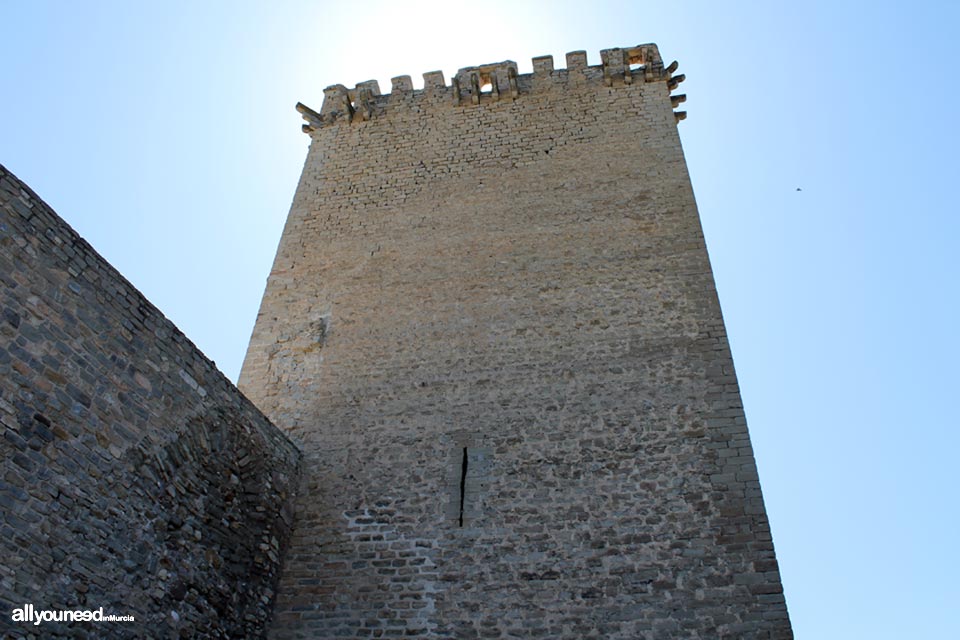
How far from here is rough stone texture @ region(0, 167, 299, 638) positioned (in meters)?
4.38

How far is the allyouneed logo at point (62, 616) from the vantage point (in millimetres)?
4148

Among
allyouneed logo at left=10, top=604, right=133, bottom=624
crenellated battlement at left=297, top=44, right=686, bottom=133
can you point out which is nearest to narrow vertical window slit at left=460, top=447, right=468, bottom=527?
allyouneed logo at left=10, top=604, right=133, bottom=624

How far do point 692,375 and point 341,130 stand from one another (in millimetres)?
6400

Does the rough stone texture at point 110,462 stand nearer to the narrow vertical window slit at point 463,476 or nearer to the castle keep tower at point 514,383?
the castle keep tower at point 514,383

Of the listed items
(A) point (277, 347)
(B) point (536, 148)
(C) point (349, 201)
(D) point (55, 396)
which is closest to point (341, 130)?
(C) point (349, 201)

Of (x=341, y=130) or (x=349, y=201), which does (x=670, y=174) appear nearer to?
(x=349, y=201)

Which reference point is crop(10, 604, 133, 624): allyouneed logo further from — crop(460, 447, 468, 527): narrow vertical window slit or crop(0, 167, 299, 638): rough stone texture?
crop(460, 447, 468, 527): narrow vertical window slit

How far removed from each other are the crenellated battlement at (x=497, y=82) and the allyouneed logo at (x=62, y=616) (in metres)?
7.76

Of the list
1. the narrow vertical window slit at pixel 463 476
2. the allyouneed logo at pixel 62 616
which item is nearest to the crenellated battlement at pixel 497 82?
the narrow vertical window slit at pixel 463 476

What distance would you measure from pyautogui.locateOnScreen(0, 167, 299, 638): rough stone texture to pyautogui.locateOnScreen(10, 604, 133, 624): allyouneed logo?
3 centimetres

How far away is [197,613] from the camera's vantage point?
5312 mm

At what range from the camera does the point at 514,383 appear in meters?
7.15

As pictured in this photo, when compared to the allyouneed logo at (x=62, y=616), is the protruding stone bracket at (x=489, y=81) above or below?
above

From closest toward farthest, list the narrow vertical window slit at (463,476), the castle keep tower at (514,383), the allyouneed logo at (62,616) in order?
the allyouneed logo at (62,616), the castle keep tower at (514,383), the narrow vertical window slit at (463,476)
